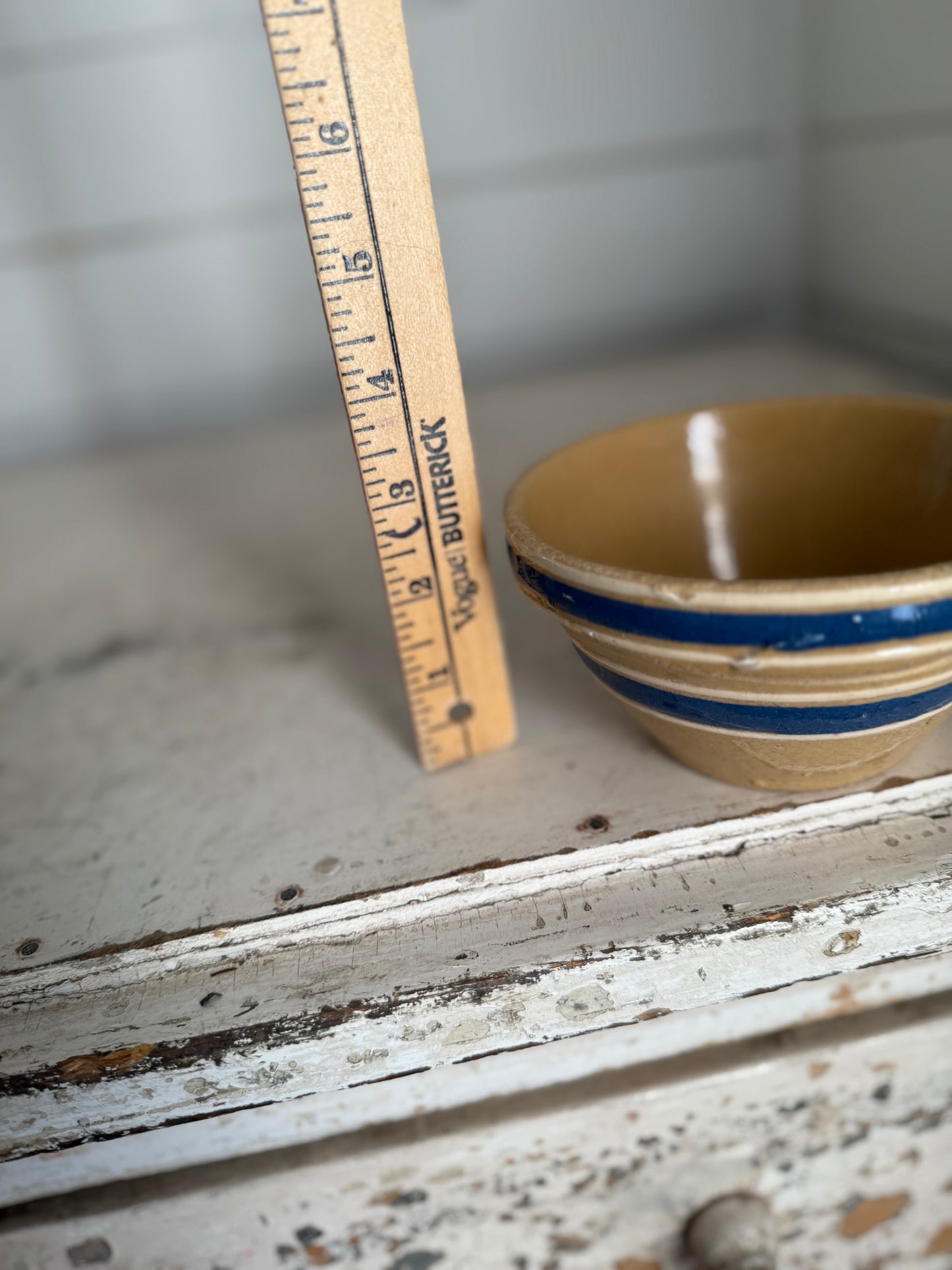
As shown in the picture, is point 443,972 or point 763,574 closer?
point 443,972

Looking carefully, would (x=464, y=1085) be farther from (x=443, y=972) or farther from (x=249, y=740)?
(x=249, y=740)

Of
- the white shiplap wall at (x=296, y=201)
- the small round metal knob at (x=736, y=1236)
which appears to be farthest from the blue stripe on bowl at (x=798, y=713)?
the white shiplap wall at (x=296, y=201)

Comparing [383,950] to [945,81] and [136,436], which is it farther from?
[136,436]

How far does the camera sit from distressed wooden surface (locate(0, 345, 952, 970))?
1.52 feet

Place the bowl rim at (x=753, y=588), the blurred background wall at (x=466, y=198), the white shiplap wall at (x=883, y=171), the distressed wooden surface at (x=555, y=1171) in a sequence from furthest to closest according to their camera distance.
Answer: the blurred background wall at (x=466, y=198), the white shiplap wall at (x=883, y=171), the distressed wooden surface at (x=555, y=1171), the bowl rim at (x=753, y=588)

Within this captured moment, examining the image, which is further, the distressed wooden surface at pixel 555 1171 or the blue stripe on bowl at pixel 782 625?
the distressed wooden surface at pixel 555 1171

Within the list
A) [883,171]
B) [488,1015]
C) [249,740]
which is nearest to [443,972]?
[488,1015]

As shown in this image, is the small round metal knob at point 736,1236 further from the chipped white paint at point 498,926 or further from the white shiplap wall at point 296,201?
the white shiplap wall at point 296,201

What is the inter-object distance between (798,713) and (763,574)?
221mm

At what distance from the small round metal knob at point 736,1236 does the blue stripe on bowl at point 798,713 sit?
0.79 feet

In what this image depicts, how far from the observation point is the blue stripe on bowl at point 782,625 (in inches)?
13.2

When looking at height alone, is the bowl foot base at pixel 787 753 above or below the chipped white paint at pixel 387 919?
above

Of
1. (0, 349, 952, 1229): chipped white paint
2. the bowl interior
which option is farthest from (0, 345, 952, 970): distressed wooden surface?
the bowl interior

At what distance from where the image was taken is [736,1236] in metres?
0.45
